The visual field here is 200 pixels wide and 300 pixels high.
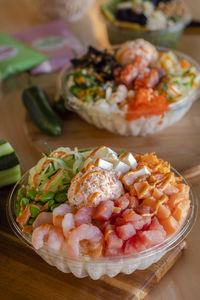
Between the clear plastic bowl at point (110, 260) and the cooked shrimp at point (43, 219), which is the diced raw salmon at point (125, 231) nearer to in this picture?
the clear plastic bowl at point (110, 260)

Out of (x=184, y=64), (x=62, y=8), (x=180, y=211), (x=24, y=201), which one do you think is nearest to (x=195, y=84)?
(x=184, y=64)

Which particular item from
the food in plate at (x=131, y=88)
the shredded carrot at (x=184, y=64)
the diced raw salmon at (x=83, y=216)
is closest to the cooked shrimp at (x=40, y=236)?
the diced raw salmon at (x=83, y=216)

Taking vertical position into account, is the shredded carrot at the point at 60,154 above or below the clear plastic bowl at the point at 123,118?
above

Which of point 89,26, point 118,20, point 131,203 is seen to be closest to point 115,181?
point 131,203

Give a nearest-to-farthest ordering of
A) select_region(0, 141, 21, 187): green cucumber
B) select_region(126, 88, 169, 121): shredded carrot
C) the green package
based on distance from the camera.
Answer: select_region(0, 141, 21, 187): green cucumber < select_region(126, 88, 169, 121): shredded carrot < the green package

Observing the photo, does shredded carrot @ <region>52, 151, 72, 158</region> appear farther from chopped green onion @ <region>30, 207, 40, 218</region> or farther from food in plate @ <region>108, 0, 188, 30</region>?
food in plate @ <region>108, 0, 188, 30</region>

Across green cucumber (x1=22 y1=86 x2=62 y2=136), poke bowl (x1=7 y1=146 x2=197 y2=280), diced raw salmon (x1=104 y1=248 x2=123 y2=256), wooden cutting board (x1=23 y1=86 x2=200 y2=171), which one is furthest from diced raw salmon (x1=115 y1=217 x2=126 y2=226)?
green cucumber (x1=22 y1=86 x2=62 y2=136)

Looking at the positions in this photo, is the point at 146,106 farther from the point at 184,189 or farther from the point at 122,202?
the point at 122,202
